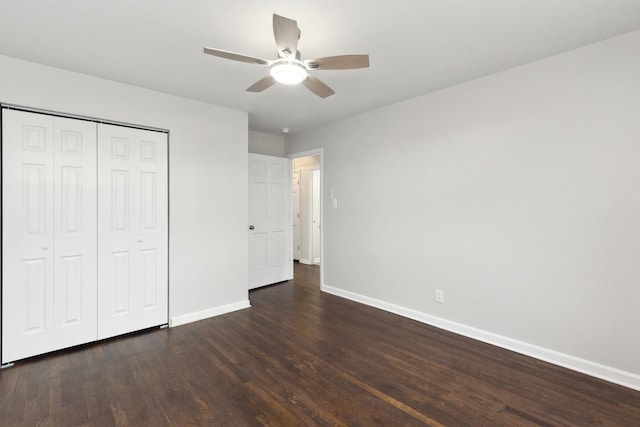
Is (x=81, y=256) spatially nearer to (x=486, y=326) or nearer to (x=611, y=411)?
(x=486, y=326)

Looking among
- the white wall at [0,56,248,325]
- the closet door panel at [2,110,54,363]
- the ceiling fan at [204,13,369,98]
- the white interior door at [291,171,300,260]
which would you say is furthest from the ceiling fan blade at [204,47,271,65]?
the white interior door at [291,171,300,260]

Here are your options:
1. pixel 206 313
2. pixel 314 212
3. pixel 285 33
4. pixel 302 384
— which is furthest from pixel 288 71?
pixel 314 212

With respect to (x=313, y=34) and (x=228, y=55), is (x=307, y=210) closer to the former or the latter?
(x=313, y=34)

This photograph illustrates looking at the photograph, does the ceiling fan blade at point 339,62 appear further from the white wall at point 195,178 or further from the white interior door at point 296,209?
the white interior door at point 296,209

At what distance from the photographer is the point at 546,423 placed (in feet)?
6.02

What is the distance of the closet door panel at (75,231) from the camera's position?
8.88ft

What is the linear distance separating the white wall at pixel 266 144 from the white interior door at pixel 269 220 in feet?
0.76

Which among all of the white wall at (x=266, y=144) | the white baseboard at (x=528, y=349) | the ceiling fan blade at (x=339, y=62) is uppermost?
the white wall at (x=266, y=144)

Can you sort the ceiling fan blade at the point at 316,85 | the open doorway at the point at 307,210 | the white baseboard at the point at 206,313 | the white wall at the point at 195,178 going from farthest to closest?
the open doorway at the point at 307,210 < the white baseboard at the point at 206,313 < the white wall at the point at 195,178 < the ceiling fan blade at the point at 316,85

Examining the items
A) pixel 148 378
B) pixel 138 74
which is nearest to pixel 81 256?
pixel 148 378

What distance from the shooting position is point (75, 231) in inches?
110

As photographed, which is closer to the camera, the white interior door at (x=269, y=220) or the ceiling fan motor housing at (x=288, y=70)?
the ceiling fan motor housing at (x=288, y=70)

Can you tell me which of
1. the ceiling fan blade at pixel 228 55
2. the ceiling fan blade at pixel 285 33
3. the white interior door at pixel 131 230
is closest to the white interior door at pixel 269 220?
the white interior door at pixel 131 230

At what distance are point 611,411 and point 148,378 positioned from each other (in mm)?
3142
